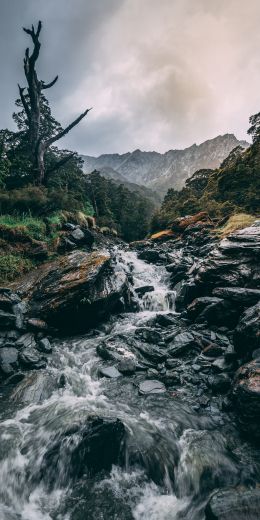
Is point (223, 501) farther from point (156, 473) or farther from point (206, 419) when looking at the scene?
point (206, 419)

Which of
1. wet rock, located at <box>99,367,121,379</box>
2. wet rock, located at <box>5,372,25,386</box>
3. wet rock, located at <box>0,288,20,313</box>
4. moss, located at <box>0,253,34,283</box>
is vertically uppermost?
moss, located at <box>0,253,34,283</box>

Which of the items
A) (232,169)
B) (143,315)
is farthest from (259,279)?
(232,169)

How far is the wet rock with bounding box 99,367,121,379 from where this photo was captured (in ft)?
25.1

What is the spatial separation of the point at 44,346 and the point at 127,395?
3.24 m

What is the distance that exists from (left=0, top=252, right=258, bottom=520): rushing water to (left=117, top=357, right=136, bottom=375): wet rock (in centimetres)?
26

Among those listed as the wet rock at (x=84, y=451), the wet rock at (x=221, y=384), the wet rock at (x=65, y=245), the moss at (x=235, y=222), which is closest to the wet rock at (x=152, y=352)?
the wet rock at (x=221, y=384)

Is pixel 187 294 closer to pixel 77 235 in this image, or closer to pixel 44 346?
pixel 44 346

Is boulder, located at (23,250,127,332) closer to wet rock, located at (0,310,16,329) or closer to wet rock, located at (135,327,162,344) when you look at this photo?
wet rock, located at (0,310,16,329)

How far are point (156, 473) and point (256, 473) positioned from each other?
5.61 ft

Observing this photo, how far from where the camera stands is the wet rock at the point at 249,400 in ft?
17.3

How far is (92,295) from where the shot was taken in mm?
10352

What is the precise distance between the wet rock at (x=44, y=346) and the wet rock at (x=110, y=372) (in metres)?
1.87

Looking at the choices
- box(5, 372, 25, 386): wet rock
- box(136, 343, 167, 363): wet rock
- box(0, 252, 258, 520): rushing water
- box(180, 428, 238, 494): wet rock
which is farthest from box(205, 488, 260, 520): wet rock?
box(5, 372, 25, 386): wet rock

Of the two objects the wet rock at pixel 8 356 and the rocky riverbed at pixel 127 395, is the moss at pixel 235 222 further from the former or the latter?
the wet rock at pixel 8 356
